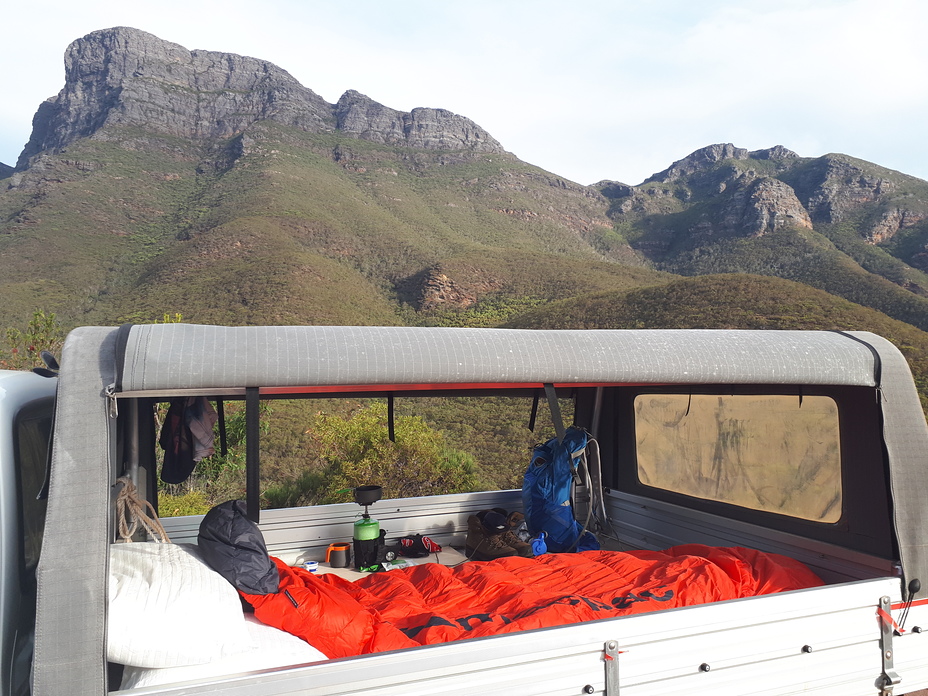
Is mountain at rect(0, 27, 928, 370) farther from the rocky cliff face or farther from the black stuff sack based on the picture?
the black stuff sack

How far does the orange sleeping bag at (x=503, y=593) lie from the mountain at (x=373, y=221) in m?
20.5

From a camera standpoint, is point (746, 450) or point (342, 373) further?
point (746, 450)

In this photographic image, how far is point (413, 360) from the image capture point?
2062mm

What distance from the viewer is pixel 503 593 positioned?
9.07 feet

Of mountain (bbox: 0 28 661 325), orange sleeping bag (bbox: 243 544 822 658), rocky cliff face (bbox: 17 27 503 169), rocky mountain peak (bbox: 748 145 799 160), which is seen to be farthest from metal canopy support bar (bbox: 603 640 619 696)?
rocky mountain peak (bbox: 748 145 799 160)

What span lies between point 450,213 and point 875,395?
149ft

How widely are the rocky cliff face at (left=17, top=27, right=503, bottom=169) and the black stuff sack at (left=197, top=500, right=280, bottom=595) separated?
184 ft

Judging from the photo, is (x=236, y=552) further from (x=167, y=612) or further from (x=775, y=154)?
(x=775, y=154)

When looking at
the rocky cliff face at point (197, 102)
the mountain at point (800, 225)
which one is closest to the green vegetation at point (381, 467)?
the mountain at point (800, 225)

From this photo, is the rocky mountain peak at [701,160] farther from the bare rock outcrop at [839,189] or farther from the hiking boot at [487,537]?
the hiking boot at [487,537]

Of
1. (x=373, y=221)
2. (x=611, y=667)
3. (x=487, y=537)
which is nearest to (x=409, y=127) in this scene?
(x=373, y=221)

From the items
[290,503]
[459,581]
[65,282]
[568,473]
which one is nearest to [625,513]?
[568,473]

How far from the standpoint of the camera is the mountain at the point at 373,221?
2705cm

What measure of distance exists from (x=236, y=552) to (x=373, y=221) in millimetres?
38699
